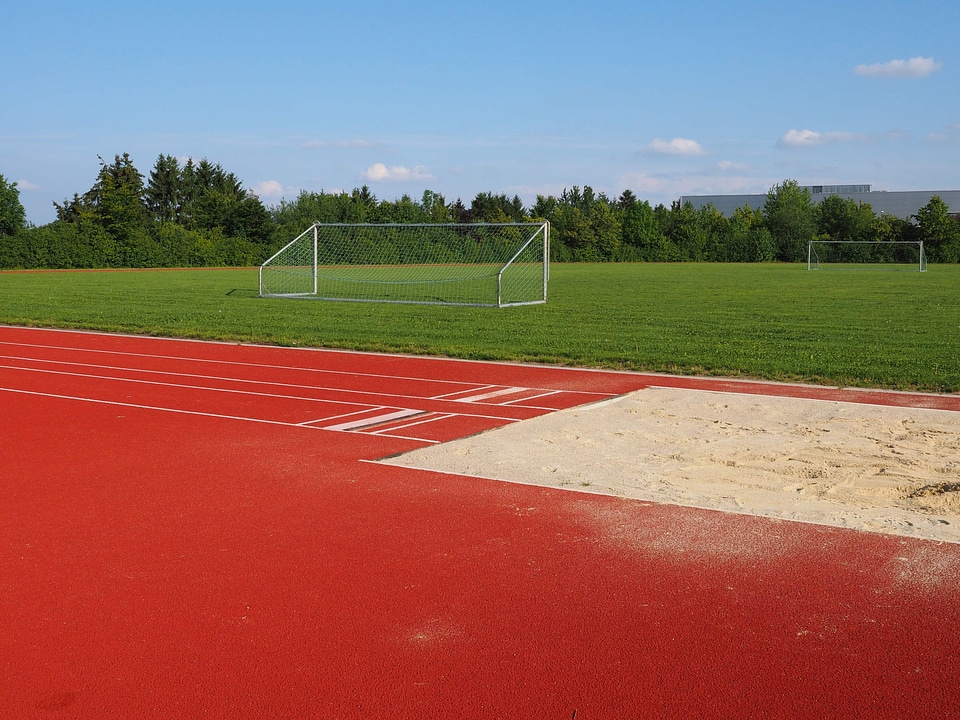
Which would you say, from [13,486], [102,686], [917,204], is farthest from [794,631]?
[917,204]

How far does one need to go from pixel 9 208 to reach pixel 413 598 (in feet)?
237

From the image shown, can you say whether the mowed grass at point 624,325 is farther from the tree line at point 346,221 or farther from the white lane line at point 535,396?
the tree line at point 346,221

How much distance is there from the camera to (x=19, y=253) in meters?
46.1

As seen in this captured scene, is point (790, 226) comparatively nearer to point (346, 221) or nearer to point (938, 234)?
point (938, 234)

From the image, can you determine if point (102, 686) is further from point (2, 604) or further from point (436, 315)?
point (436, 315)

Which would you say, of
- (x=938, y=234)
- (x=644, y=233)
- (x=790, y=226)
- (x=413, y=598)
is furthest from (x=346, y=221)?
(x=413, y=598)

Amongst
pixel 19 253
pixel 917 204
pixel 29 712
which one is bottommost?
pixel 29 712

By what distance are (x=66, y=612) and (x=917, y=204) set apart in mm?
104124

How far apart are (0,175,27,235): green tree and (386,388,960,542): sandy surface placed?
6700cm

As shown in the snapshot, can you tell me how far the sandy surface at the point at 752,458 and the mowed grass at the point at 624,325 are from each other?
293 cm

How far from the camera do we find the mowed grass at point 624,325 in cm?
1301

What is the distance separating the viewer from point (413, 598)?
182 inches

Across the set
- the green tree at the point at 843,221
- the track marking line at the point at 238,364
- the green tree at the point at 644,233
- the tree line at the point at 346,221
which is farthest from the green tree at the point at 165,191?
the track marking line at the point at 238,364

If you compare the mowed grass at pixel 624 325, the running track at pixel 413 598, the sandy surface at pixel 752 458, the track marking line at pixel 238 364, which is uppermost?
the mowed grass at pixel 624 325
